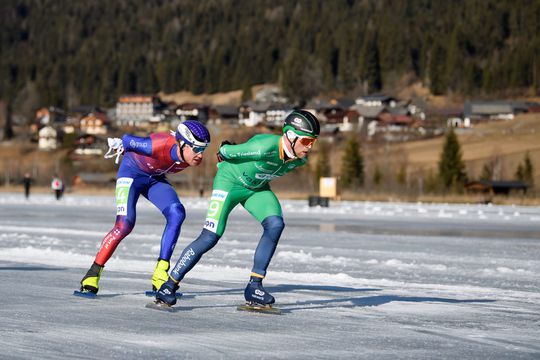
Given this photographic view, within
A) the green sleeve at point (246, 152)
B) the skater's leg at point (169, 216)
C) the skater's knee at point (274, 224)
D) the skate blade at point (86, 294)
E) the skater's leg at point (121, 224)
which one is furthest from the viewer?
the skater's leg at point (121, 224)

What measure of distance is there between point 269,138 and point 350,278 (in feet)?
13.7

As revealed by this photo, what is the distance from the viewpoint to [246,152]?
882 cm

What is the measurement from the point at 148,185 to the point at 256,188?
157cm

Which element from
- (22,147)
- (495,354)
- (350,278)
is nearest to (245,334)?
(495,354)

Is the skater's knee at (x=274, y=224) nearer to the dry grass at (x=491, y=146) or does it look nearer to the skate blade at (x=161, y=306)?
the skate blade at (x=161, y=306)

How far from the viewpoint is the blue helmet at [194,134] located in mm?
9438

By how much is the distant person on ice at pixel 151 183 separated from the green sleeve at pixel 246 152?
75 centimetres

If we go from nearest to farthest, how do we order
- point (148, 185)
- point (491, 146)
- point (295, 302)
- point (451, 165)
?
point (295, 302) → point (148, 185) → point (451, 165) → point (491, 146)

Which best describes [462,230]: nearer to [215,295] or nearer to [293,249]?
[293,249]

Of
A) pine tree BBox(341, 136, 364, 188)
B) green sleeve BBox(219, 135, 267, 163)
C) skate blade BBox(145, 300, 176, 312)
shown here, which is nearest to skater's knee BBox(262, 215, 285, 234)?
Answer: green sleeve BBox(219, 135, 267, 163)

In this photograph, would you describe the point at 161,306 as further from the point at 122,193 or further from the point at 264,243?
the point at 122,193

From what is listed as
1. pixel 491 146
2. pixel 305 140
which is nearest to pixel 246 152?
pixel 305 140

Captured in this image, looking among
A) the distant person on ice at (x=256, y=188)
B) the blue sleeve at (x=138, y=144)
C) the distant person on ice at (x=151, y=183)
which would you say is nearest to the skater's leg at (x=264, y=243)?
the distant person on ice at (x=256, y=188)

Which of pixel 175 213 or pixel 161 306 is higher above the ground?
pixel 175 213
